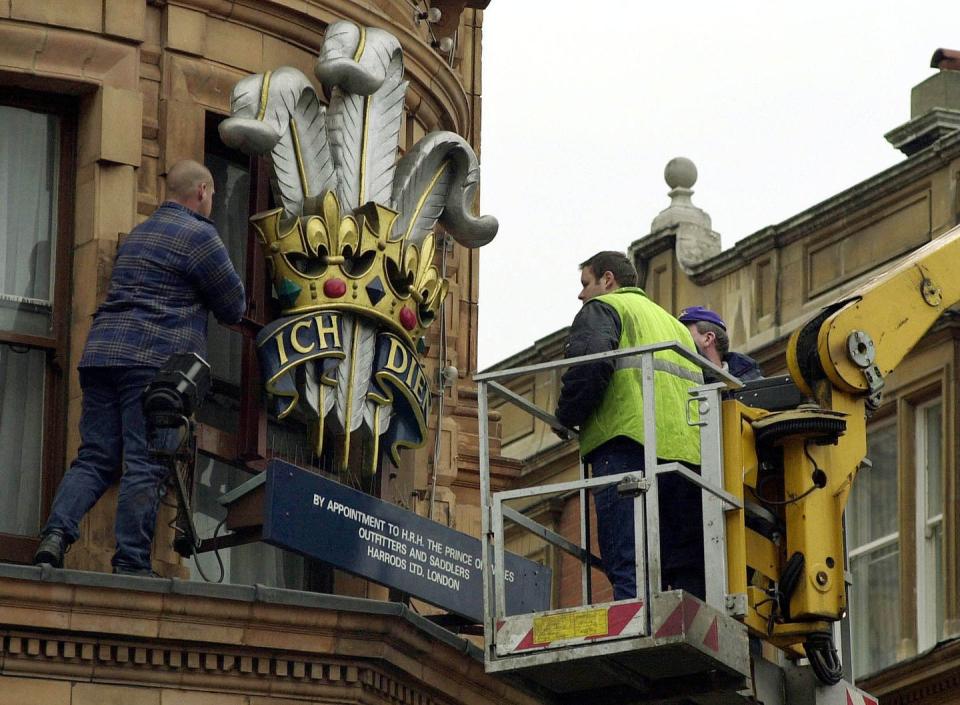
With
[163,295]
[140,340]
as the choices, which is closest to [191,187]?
[163,295]

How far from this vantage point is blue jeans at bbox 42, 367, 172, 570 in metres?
19.2

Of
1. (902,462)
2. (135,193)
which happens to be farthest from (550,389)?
(135,193)

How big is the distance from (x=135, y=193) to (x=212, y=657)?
9.95 ft

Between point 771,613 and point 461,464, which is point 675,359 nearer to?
point 771,613

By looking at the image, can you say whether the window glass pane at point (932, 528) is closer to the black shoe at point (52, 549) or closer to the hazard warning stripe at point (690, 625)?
the hazard warning stripe at point (690, 625)

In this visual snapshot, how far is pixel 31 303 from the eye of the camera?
2017cm

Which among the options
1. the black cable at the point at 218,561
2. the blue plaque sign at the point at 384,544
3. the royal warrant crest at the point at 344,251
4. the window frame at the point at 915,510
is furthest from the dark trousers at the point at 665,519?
the window frame at the point at 915,510

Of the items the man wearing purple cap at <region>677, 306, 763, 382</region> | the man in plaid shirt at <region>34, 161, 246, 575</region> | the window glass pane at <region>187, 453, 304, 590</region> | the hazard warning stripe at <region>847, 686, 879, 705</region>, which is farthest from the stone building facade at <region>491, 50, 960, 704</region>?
the man in plaid shirt at <region>34, 161, 246, 575</region>

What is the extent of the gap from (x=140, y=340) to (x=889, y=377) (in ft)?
40.9

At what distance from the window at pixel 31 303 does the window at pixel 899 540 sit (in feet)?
37.1

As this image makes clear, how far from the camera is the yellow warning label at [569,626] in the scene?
1792cm

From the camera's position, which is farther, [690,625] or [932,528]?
[932,528]

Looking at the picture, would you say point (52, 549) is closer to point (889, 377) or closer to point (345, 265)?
point (345, 265)

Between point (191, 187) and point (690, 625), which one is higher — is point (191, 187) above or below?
above
